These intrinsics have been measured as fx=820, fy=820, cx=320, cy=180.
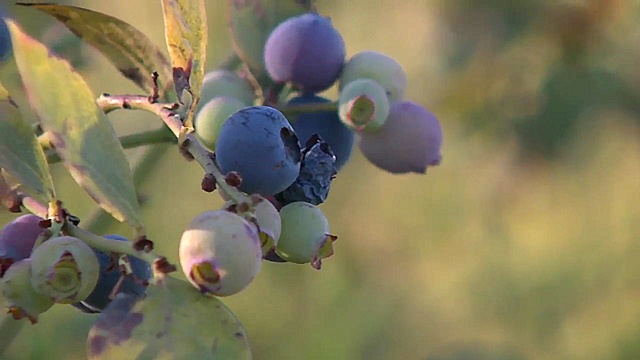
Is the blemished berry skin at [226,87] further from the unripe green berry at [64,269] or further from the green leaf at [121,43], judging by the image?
the unripe green berry at [64,269]

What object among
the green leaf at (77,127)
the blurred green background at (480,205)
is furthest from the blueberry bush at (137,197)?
the blurred green background at (480,205)

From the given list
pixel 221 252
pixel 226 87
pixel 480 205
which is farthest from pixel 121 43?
pixel 480 205

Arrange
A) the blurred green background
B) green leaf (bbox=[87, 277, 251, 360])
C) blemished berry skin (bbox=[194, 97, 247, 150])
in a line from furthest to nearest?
the blurred green background, blemished berry skin (bbox=[194, 97, 247, 150]), green leaf (bbox=[87, 277, 251, 360])

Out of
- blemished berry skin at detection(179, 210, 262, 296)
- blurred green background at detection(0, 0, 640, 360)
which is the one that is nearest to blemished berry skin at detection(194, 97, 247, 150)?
blemished berry skin at detection(179, 210, 262, 296)

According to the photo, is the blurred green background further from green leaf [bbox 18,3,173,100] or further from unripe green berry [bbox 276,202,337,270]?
unripe green berry [bbox 276,202,337,270]

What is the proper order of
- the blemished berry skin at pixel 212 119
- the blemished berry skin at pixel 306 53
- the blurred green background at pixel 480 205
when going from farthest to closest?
the blurred green background at pixel 480 205 → the blemished berry skin at pixel 306 53 → the blemished berry skin at pixel 212 119

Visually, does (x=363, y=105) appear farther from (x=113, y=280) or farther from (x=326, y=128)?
(x=113, y=280)
